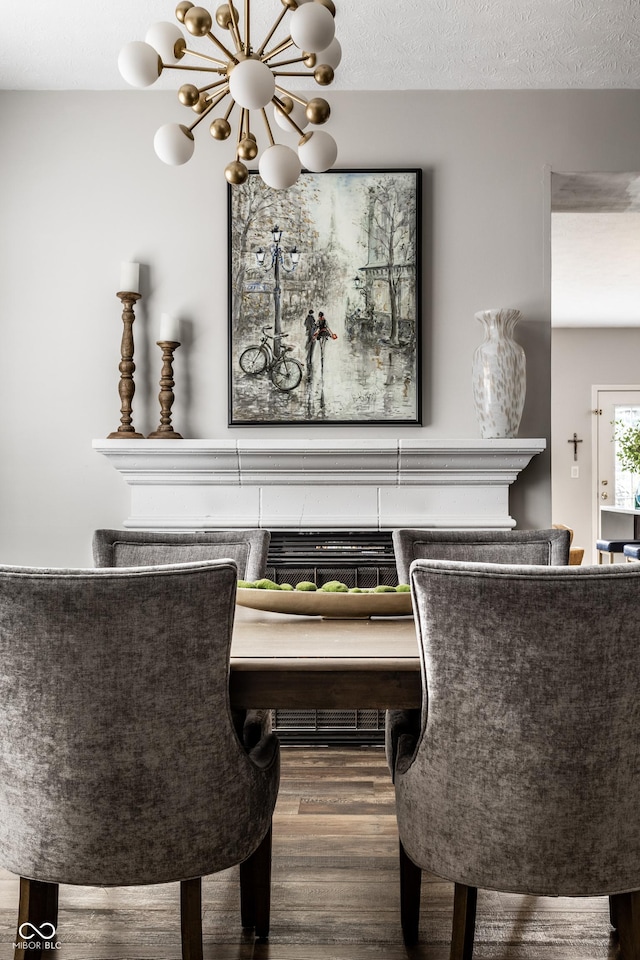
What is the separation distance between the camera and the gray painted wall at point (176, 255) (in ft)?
10.5

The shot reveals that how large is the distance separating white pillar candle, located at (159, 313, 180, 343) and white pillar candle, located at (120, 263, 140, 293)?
173 millimetres

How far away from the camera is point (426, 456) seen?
3.08 metres

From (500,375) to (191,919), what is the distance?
7.46 feet

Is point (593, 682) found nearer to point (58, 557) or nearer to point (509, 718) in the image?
point (509, 718)

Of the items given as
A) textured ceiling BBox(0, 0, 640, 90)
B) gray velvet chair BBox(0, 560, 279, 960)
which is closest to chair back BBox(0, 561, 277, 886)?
gray velvet chair BBox(0, 560, 279, 960)

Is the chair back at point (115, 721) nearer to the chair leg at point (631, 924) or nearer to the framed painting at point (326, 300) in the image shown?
the chair leg at point (631, 924)

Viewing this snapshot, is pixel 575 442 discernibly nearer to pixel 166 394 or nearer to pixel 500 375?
pixel 500 375

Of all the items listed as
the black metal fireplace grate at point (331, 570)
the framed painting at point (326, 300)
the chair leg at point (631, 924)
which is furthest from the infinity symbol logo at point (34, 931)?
the framed painting at point (326, 300)

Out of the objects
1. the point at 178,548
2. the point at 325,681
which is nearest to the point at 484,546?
the point at 178,548

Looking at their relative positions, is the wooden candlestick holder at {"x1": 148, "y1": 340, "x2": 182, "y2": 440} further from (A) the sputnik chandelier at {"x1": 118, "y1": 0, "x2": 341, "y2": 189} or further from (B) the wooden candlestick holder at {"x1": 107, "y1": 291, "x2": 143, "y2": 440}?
(A) the sputnik chandelier at {"x1": 118, "y1": 0, "x2": 341, "y2": 189}

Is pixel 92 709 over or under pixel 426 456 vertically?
under

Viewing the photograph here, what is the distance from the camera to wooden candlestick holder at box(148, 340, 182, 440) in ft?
10.2

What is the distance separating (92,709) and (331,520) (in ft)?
6.56

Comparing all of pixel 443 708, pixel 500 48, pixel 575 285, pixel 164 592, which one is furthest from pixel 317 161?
pixel 575 285
